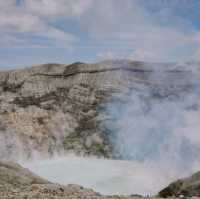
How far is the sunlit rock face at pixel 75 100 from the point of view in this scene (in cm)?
5006

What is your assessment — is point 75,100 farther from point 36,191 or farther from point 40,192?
point 40,192

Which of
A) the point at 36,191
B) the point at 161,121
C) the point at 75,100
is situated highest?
the point at 75,100

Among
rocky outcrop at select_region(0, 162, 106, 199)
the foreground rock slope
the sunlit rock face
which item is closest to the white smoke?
the sunlit rock face

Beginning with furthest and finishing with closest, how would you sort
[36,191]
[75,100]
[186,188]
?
1. [75,100]
2. [186,188]
3. [36,191]

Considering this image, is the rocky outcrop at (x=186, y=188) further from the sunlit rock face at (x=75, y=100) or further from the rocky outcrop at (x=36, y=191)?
the sunlit rock face at (x=75, y=100)

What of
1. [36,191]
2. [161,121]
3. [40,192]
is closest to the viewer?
[40,192]

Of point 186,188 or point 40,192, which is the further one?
point 186,188

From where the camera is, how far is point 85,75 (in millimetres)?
58500

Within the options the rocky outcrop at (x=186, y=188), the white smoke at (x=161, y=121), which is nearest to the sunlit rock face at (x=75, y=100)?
the white smoke at (x=161, y=121)

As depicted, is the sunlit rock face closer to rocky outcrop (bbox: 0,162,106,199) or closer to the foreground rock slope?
rocky outcrop (bbox: 0,162,106,199)

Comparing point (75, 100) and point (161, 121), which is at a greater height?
point (75, 100)

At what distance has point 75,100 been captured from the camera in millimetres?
55625

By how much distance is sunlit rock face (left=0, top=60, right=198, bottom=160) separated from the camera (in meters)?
50.1

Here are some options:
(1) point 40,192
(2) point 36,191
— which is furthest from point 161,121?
(1) point 40,192
